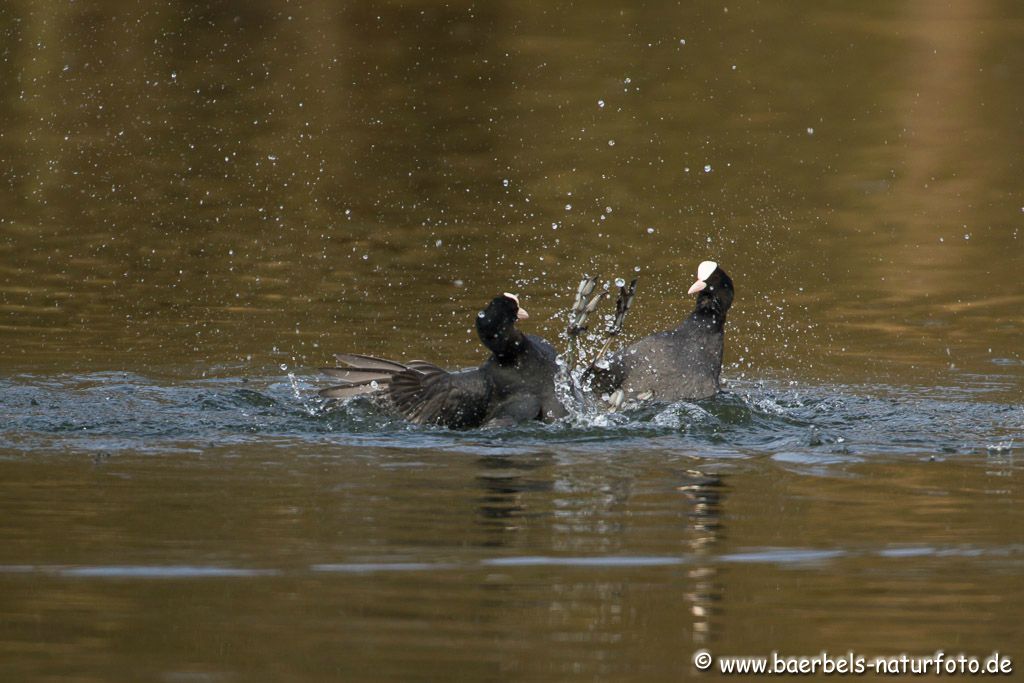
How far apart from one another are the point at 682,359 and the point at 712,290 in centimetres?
44

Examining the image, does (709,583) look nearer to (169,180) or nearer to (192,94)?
(169,180)

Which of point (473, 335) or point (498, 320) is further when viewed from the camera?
point (473, 335)

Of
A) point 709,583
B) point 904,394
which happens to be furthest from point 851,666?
point 904,394

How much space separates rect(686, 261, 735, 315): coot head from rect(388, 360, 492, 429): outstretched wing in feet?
4.30

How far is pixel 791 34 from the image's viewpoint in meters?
23.9

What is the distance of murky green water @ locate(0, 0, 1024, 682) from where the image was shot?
199 inches

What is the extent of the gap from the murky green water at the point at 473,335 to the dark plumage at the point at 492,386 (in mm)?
257

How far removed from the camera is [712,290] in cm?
896

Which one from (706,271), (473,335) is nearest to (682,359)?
(706,271)

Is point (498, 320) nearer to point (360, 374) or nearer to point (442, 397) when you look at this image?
point (442, 397)

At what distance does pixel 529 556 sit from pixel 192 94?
14095 millimetres

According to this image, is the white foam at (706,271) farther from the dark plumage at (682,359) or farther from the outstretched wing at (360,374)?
the outstretched wing at (360,374)

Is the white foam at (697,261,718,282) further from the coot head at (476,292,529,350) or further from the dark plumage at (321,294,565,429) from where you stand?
the coot head at (476,292,529,350)

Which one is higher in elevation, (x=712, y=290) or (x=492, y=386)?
(x=712, y=290)
